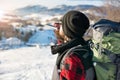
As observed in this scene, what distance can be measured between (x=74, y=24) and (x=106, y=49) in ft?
0.67

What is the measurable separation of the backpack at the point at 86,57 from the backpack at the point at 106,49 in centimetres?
3

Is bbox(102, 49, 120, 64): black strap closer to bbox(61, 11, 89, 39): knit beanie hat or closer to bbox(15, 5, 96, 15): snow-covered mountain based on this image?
bbox(61, 11, 89, 39): knit beanie hat

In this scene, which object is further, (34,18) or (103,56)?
(34,18)

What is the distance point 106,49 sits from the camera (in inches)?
79.7

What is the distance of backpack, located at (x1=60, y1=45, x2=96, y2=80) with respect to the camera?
1952 mm

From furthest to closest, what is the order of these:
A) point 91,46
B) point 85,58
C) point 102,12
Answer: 1. point 102,12
2. point 91,46
3. point 85,58

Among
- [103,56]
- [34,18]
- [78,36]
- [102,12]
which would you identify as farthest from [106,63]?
[34,18]

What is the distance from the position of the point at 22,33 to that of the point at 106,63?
20.6 m

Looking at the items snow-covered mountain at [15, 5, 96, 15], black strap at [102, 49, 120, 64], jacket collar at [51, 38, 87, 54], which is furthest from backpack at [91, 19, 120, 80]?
snow-covered mountain at [15, 5, 96, 15]

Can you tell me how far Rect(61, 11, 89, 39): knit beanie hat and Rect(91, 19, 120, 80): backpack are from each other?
0.10 metres

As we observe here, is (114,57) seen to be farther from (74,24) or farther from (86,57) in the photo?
(74,24)

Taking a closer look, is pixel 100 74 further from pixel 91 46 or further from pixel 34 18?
pixel 34 18

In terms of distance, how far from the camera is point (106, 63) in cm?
200

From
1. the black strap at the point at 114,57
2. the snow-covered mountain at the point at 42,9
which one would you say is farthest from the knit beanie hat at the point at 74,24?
the snow-covered mountain at the point at 42,9
